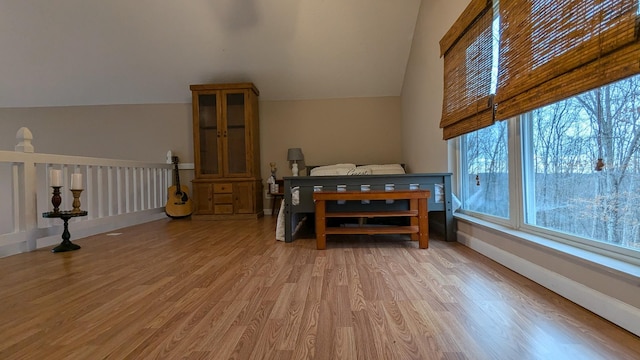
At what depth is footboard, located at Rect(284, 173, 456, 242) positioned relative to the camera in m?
2.62

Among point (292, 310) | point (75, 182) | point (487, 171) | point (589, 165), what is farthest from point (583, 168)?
point (75, 182)

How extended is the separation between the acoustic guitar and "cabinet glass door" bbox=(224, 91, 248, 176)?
829mm

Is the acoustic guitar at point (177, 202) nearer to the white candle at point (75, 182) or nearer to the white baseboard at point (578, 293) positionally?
the white candle at point (75, 182)

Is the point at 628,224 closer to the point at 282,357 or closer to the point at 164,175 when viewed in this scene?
the point at 282,357

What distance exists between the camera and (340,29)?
3.90 meters

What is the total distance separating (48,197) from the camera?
466 centimetres

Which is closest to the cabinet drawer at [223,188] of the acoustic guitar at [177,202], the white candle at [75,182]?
the acoustic guitar at [177,202]

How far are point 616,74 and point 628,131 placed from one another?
275 mm

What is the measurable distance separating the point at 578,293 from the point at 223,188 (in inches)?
156

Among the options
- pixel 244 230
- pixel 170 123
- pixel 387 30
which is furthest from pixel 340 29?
pixel 170 123

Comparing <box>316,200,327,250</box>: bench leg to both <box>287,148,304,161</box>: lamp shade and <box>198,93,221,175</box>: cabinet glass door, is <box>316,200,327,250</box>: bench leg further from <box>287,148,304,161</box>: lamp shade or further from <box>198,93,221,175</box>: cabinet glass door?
<box>198,93,221,175</box>: cabinet glass door

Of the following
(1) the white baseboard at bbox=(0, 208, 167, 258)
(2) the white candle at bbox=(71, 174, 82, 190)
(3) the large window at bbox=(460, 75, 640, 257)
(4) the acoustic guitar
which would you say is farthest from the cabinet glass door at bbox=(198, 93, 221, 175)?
(3) the large window at bbox=(460, 75, 640, 257)

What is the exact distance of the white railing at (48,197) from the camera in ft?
8.34

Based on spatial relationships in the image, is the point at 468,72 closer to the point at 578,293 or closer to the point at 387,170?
the point at 578,293
